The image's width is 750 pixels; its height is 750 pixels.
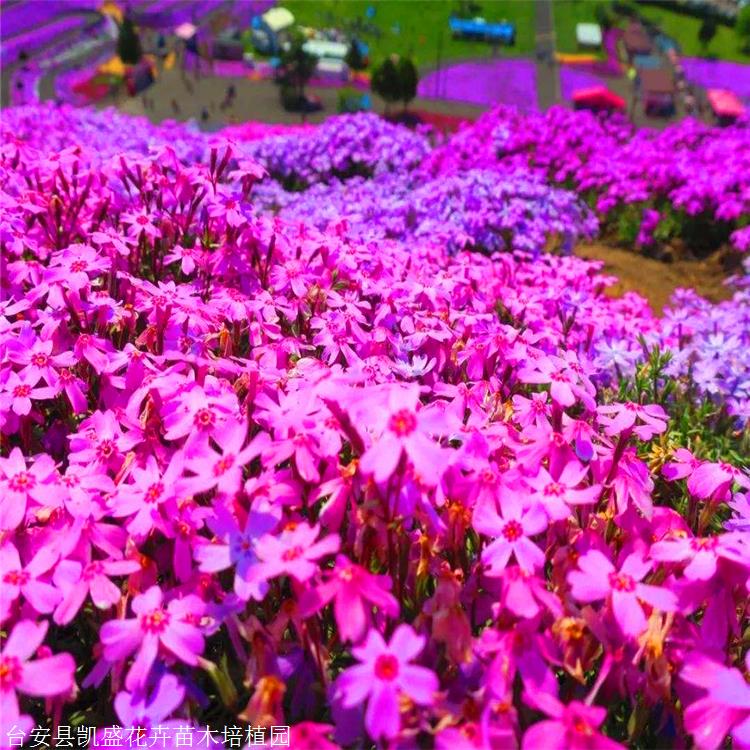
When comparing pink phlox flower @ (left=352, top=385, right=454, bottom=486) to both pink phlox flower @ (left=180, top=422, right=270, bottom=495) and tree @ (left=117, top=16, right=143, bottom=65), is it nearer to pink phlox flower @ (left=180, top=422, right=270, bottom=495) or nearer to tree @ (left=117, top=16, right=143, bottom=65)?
pink phlox flower @ (left=180, top=422, right=270, bottom=495)

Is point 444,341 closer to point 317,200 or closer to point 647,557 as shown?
point 647,557

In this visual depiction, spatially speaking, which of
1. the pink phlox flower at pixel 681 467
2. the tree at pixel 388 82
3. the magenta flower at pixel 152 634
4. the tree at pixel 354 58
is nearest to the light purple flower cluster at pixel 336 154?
the pink phlox flower at pixel 681 467

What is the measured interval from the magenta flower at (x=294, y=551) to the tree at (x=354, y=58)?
173 ft

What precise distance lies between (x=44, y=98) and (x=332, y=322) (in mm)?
45959

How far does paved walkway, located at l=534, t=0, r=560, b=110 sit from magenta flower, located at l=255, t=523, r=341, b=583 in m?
47.9

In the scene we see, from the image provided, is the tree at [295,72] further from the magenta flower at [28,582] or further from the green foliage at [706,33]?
the magenta flower at [28,582]

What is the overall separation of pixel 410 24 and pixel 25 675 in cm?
6456

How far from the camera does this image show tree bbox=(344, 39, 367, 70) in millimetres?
49719

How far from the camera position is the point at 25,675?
167cm

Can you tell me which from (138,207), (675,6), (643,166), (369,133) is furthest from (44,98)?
(675,6)

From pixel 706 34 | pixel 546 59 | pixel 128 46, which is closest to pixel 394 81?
pixel 128 46

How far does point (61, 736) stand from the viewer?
76.7 inches

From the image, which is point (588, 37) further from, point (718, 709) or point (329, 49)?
point (718, 709)

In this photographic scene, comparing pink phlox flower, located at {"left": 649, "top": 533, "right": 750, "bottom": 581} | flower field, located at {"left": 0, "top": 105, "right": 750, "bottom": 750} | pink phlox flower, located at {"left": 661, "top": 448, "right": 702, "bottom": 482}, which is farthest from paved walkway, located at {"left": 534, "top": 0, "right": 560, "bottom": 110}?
pink phlox flower, located at {"left": 649, "top": 533, "right": 750, "bottom": 581}
